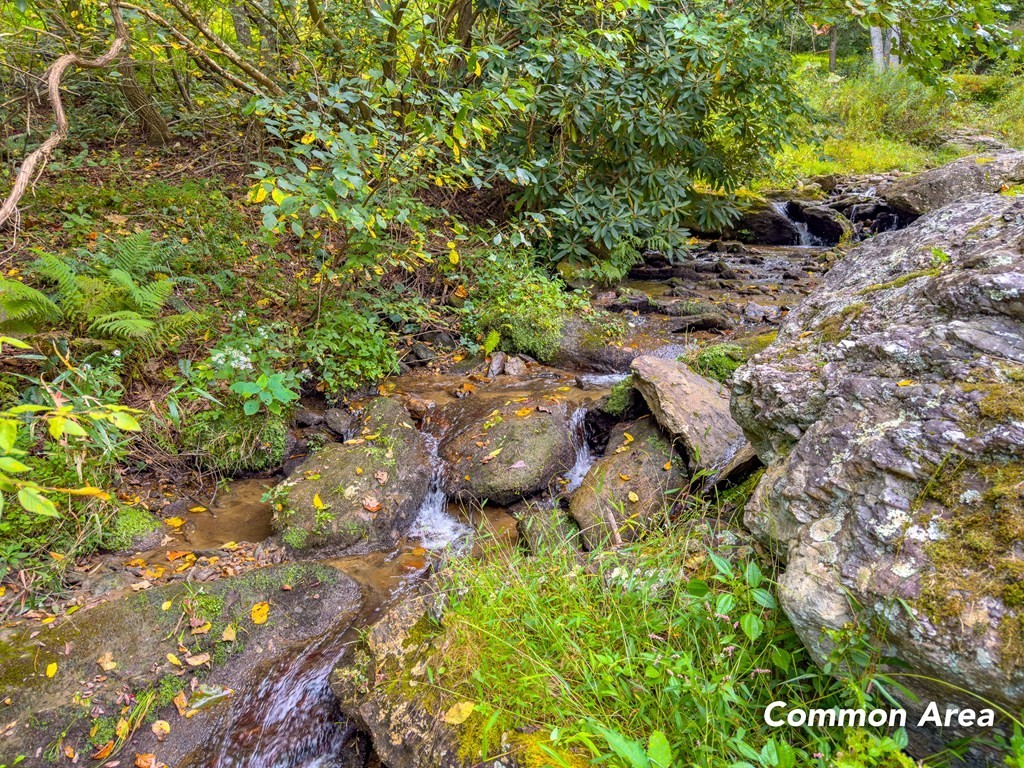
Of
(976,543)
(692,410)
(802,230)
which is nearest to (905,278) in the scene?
(976,543)

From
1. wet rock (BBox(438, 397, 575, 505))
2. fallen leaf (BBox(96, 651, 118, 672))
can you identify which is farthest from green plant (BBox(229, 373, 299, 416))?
fallen leaf (BBox(96, 651, 118, 672))

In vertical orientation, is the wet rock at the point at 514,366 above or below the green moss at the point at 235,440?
below

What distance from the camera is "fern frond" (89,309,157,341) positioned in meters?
4.08

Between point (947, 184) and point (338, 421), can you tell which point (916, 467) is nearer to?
point (338, 421)

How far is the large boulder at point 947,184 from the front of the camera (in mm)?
8938

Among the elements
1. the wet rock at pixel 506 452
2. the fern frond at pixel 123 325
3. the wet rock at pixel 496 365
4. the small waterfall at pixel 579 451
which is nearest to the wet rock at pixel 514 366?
the wet rock at pixel 496 365

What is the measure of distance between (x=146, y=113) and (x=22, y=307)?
6126mm

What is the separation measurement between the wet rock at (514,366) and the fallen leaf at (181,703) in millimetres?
4055

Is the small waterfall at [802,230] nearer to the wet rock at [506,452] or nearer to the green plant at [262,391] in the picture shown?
the wet rock at [506,452]

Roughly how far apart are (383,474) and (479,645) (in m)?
2.37

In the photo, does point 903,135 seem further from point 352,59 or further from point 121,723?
point 121,723

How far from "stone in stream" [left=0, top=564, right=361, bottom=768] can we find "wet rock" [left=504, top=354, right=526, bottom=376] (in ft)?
10.4

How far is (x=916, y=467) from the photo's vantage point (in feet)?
5.50

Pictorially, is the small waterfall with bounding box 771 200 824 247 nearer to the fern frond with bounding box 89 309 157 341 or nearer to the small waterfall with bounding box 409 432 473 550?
the small waterfall with bounding box 409 432 473 550
